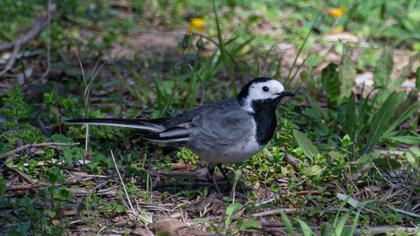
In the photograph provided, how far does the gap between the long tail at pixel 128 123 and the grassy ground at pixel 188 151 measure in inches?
7.8

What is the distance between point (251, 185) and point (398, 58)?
134 inches

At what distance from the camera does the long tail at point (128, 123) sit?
508 centimetres

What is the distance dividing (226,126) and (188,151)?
68cm

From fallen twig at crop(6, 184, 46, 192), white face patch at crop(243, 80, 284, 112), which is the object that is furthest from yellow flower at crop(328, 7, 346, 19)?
fallen twig at crop(6, 184, 46, 192)

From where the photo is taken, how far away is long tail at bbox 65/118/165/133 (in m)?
5.08

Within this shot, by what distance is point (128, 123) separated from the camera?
5.11 meters

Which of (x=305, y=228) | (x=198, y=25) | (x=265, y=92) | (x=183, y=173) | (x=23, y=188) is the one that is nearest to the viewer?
(x=305, y=228)

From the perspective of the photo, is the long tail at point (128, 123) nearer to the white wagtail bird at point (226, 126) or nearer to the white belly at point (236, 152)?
the white wagtail bird at point (226, 126)

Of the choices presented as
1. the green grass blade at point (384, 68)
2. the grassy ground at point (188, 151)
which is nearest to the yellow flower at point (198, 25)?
the grassy ground at point (188, 151)

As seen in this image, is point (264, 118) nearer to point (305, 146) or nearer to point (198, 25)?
point (305, 146)

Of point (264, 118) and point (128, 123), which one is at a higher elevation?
point (264, 118)

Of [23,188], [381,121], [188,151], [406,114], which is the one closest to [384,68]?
[406,114]

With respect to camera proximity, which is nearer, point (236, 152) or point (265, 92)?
point (236, 152)

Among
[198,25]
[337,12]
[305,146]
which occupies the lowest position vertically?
[305,146]
